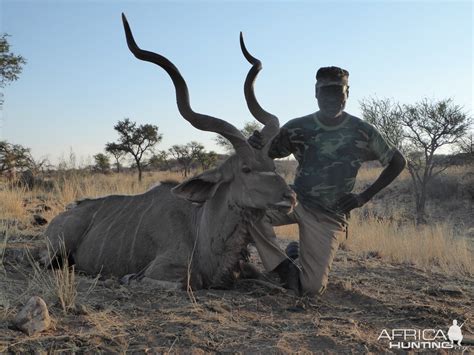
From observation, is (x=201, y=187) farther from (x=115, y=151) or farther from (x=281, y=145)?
(x=115, y=151)

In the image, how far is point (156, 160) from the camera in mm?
27062

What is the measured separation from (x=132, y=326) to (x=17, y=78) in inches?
541

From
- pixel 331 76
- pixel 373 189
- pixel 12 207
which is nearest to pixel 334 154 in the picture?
pixel 373 189

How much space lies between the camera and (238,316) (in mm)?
3332

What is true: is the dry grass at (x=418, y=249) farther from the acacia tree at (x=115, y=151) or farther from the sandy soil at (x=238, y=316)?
the acacia tree at (x=115, y=151)

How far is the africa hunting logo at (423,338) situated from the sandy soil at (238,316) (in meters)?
0.06

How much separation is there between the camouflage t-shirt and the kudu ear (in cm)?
85

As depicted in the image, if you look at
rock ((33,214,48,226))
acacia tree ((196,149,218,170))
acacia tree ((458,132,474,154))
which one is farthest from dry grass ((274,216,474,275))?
acacia tree ((196,149,218,170))

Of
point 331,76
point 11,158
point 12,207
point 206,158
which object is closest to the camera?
point 331,76

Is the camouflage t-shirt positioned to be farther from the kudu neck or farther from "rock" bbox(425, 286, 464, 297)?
"rock" bbox(425, 286, 464, 297)

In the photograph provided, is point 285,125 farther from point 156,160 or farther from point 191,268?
point 156,160

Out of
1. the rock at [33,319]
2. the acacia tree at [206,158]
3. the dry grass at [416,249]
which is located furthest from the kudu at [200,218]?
the acacia tree at [206,158]

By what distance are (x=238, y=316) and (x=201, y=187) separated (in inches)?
53.1

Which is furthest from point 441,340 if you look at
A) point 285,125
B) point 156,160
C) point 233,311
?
point 156,160
